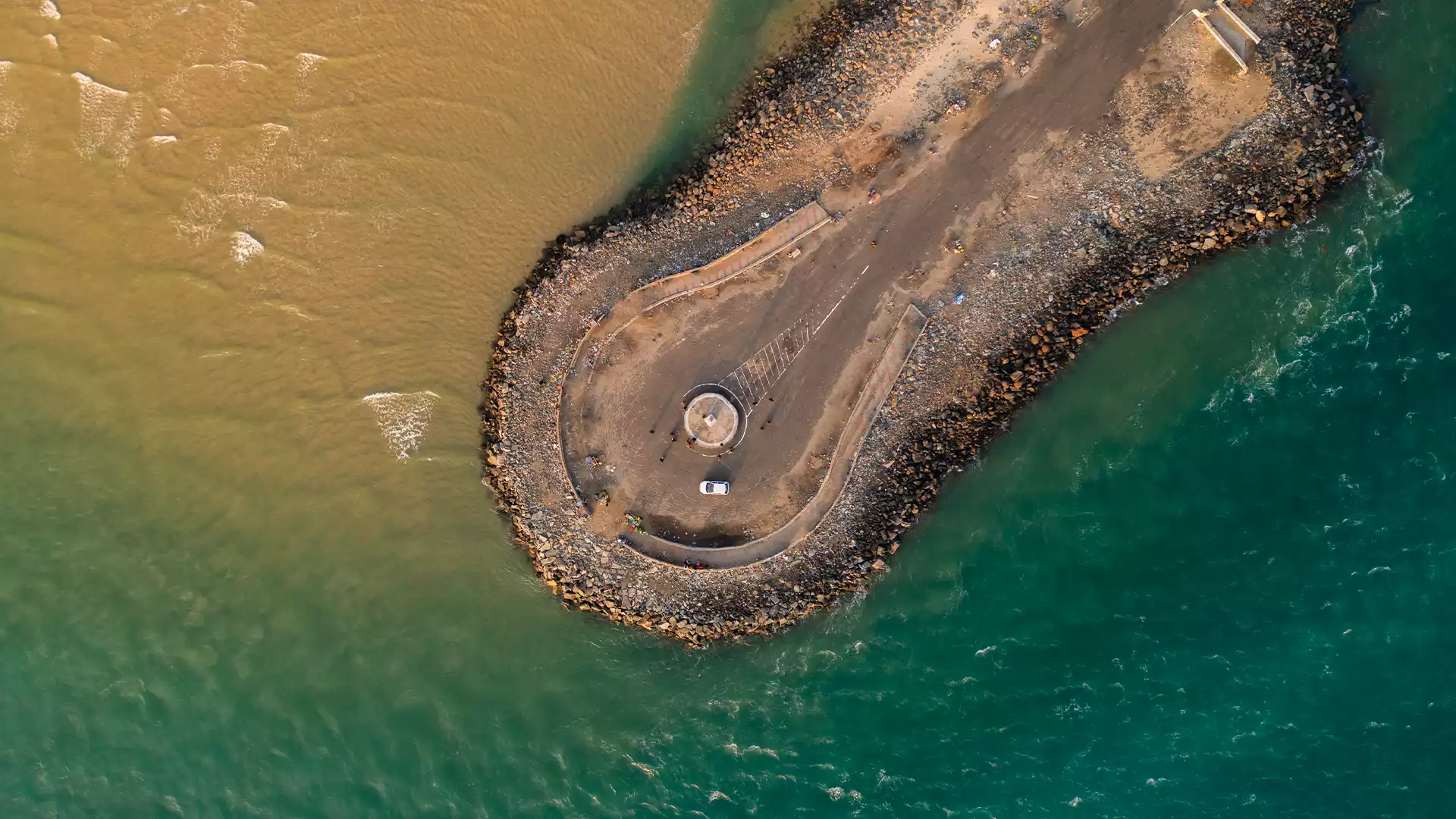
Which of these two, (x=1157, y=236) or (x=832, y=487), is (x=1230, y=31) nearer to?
(x=1157, y=236)

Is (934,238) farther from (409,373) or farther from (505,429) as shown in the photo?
(409,373)

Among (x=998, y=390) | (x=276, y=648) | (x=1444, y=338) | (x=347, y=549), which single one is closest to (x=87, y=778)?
(x=276, y=648)

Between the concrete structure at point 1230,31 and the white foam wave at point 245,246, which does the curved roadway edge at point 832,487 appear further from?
the white foam wave at point 245,246

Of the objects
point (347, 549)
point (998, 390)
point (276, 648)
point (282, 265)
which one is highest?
point (998, 390)

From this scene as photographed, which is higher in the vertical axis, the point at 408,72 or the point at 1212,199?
the point at 1212,199

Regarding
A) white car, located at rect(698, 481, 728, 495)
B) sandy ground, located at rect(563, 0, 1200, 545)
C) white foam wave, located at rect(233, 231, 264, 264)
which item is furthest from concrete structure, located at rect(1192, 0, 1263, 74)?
white foam wave, located at rect(233, 231, 264, 264)

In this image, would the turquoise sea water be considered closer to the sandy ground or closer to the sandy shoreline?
the sandy shoreline

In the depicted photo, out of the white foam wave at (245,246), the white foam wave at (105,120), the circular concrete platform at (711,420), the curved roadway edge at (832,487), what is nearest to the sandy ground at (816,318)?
the curved roadway edge at (832,487)
